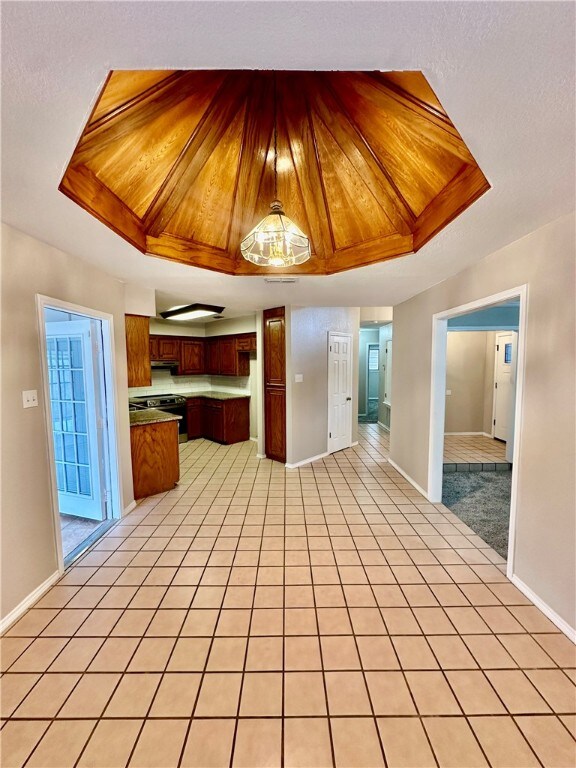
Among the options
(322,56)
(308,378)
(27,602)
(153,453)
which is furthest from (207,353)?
(322,56)

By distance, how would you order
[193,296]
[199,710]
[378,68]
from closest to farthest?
1. [378,68]
2. [199,710]
3. [193,296]

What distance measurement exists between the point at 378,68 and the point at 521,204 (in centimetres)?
118

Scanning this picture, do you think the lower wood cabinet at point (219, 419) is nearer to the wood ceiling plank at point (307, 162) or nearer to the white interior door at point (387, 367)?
the white interior door at point (387, 367)

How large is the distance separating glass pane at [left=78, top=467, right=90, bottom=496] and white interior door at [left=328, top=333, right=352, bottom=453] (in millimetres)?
3330

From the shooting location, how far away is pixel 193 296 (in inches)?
151

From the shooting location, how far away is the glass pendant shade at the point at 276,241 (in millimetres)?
1901

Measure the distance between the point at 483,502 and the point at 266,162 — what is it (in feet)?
12.6

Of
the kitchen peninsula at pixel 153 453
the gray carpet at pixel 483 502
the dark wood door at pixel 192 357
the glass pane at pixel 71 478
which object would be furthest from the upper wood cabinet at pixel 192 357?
the gray carpet at pixel 483 502

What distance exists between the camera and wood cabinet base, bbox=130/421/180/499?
11.2ft

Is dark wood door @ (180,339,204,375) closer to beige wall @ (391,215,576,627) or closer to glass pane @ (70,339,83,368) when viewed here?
glass pane @ (70,339,83,368)

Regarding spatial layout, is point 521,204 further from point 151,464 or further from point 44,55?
point 151,464

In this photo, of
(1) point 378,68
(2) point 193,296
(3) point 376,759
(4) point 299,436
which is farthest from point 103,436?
(1) point 378,68

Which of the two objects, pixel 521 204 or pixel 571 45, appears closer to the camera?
pixel 571 45

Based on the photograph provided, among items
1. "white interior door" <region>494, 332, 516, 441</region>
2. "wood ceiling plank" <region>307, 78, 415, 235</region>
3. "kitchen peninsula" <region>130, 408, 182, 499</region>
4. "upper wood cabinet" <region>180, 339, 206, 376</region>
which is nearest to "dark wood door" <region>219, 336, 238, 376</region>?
"upper wood cabinet" <region>180, 339, 206, 376</region>
